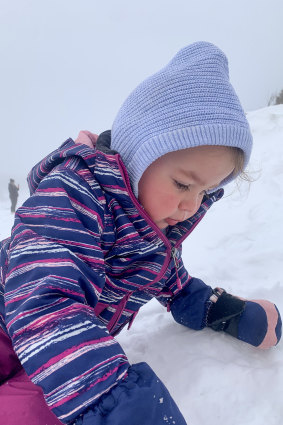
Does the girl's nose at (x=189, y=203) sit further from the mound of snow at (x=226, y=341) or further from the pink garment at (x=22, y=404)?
the pink garment at (x=22, y=404)

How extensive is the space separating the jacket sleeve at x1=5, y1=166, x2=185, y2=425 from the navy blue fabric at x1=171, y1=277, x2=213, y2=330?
0.56 m

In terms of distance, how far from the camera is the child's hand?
3.70ft

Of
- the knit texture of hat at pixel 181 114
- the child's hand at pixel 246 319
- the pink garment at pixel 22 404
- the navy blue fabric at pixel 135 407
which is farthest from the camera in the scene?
the child's hand at pixel 246 319

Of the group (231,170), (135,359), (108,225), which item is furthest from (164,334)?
(231,170)

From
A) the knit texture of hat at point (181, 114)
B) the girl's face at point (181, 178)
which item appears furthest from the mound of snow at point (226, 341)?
the knit texture of hat at point (181, 114)

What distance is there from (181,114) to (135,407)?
29.2 inches

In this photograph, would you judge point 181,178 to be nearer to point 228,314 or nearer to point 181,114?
point 181,114

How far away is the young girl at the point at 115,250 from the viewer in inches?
26.2

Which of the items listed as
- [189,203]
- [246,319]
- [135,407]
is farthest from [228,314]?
[135,407]

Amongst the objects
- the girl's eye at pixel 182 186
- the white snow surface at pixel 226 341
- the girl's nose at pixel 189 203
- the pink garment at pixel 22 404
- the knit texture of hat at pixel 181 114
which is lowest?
the white snow surface at pixel 226 341

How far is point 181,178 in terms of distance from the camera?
0.95 metres

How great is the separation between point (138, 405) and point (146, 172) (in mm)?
626

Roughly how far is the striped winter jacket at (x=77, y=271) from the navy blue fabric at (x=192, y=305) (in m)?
0.18

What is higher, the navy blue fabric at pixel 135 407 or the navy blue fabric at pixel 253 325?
the navy blue fabric at pixel 135 407
